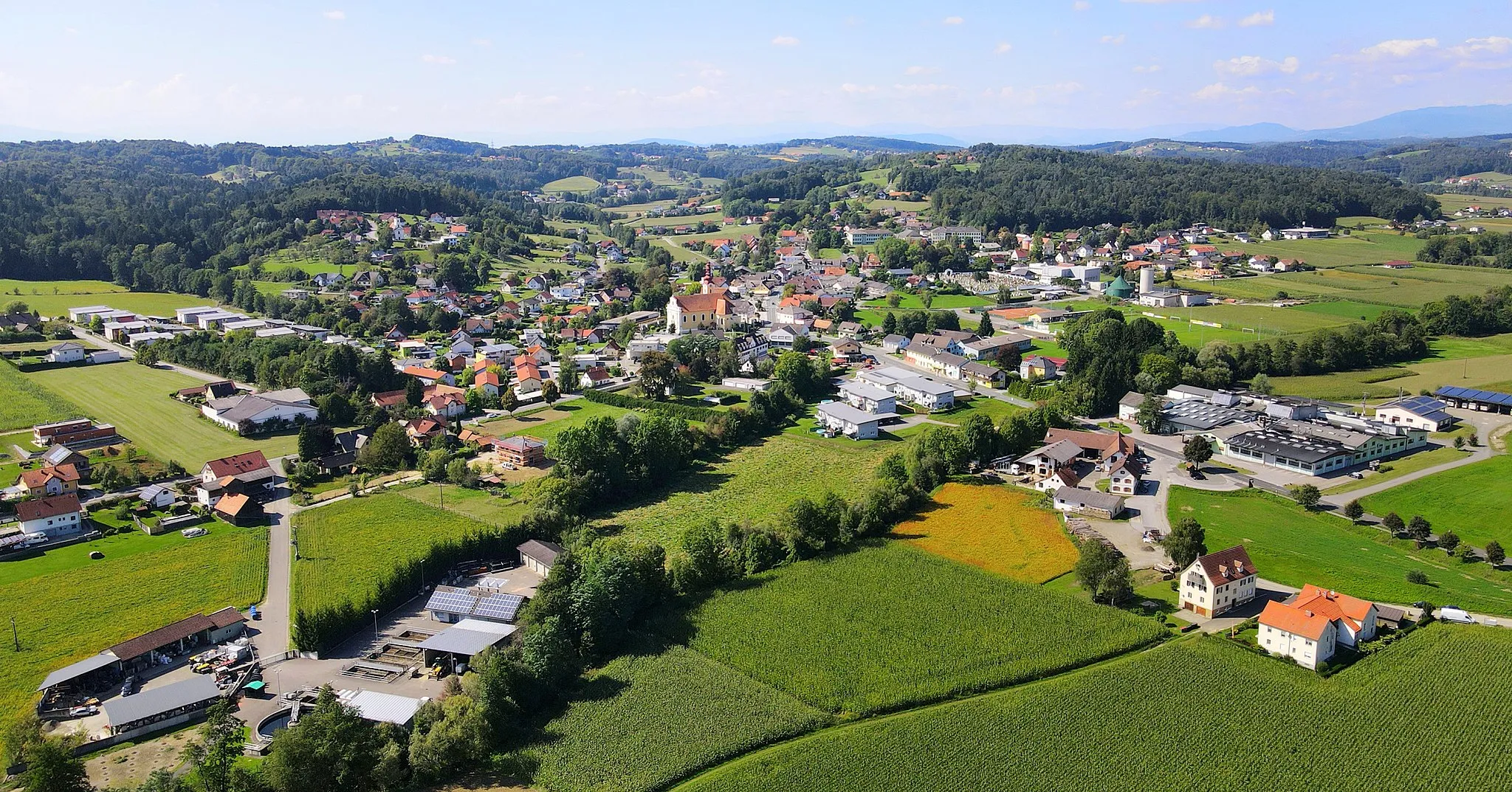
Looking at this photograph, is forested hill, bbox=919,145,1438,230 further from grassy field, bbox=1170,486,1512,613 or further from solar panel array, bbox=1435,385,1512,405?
grassy field, bbox=1170,486,1512,613

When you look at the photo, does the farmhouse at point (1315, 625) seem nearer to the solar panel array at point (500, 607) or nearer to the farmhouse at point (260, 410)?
the solar panel array at point (500, 607)

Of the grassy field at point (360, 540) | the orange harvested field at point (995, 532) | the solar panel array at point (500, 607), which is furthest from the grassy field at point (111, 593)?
the orange harvested field at point (995, 532)

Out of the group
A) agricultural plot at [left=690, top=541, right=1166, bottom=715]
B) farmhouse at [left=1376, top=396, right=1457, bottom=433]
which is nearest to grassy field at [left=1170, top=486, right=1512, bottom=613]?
agricultural plot at [left=690, top=541, right=1166, bottom=715]

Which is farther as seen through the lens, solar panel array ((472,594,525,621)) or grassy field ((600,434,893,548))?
grassy field ((600,434,893,548))

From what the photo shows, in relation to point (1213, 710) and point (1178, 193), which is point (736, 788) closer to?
point (1213, 710)

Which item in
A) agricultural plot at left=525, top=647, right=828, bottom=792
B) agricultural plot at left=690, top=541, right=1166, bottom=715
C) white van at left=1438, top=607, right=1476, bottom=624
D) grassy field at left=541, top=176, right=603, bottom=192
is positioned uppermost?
grassy field at left=541, top=176, right=603, bottom=192
